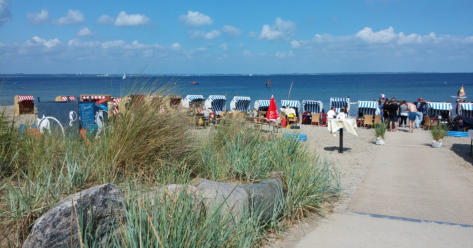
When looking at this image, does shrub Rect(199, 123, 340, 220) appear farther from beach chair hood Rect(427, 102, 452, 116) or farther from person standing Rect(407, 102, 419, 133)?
beach chair hood Rect(427, 102, 452, 116)

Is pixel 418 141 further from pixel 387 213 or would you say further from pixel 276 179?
pixel 276 179

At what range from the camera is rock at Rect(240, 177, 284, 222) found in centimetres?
383

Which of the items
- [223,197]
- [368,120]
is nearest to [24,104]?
[368,120]

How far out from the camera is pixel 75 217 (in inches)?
96.7

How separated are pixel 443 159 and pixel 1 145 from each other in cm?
888

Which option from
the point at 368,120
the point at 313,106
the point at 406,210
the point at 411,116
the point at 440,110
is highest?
the point at 313,106

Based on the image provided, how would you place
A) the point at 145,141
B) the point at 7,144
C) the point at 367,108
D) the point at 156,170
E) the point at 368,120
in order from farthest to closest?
the point at 367,108, the point at 368,120, the point at 145,141, the point at 156,170, the point at 7,144

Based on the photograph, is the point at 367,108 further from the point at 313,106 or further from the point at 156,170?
the point at 156,170

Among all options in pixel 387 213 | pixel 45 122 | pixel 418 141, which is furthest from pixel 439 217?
pixel 418 141

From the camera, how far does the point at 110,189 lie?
2.77m

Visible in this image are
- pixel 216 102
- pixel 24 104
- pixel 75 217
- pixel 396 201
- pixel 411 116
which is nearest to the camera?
pixel 75 217

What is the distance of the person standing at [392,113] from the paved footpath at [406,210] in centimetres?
594

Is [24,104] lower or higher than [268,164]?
higher

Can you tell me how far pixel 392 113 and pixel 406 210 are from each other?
1045 centimetres
